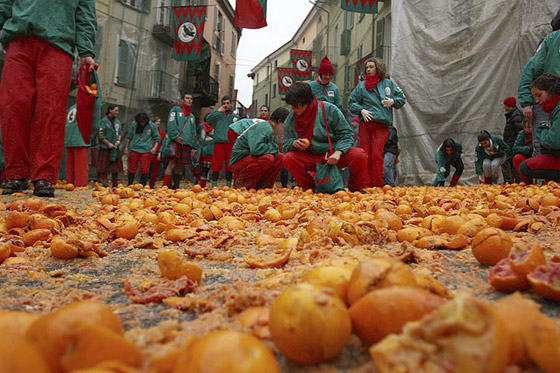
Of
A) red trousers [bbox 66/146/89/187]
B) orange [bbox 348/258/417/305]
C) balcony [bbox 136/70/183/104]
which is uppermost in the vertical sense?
balcony [bbox 136/70/183/104]

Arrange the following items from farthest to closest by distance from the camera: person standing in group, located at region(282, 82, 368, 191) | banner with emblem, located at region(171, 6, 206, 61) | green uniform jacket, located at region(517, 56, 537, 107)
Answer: banner with emblem, located at region(171, 6, 206, 61), green uniform jacket, located at region(517, 56, 537, 107), person standing in group, located at region(282, 82, 368, 191)

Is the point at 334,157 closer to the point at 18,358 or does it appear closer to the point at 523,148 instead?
the point at 523,148

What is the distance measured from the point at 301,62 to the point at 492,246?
62.4 feet

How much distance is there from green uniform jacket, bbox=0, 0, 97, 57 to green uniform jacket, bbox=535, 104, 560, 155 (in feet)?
16.6

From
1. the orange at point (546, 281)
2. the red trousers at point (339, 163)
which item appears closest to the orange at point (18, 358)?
the orange at point (546, 281)

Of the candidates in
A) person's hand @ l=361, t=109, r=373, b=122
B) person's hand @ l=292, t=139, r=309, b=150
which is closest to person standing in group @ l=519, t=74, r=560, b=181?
person's hand @ l=361, t=109, r=373, b=122

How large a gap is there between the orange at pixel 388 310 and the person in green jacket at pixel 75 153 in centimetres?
476

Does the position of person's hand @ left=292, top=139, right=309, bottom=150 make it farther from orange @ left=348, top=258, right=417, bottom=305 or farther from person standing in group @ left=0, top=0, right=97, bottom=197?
orange @ left=348, top=258, right=417, bottom=305

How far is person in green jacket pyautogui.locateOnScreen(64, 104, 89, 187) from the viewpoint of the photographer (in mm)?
→ 4660

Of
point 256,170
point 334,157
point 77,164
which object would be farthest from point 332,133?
point 77,164

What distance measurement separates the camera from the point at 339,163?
188 inches

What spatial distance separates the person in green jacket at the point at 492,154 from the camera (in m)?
7.23

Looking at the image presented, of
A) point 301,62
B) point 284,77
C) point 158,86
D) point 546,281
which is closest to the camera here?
point 546,281

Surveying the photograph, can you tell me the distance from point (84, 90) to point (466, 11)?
9.33m
